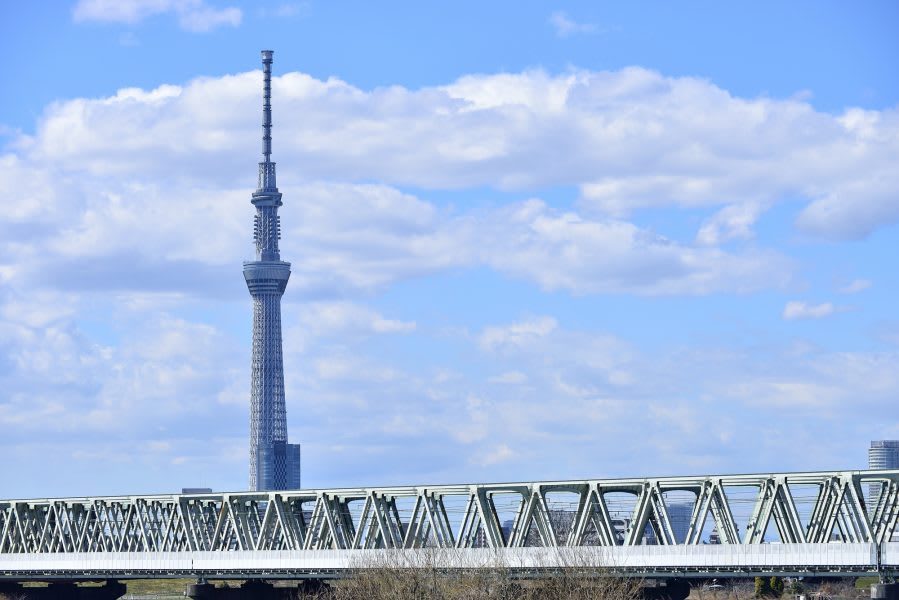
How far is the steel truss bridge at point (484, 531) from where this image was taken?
362 ft

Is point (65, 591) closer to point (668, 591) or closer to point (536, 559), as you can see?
point (536, 559)

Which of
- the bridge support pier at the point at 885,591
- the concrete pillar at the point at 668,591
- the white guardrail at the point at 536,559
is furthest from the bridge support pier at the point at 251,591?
the bridge support pier at the point at 885,591

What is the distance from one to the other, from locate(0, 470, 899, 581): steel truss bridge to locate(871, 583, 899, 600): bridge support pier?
4.12 ft

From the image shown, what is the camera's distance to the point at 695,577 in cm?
11675

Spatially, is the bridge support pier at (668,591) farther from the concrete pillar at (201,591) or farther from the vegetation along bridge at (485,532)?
the concrete pillar at (201,591)

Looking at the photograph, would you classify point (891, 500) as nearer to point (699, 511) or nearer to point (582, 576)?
point (699, 511)

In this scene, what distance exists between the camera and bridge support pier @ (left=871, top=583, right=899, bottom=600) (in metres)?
104

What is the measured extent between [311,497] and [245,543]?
35.0 ft

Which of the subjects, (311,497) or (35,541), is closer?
(311,497)

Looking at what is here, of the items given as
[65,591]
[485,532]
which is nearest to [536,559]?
[485,532]

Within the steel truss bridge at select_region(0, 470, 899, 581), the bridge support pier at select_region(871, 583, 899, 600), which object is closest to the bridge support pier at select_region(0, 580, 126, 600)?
the steel truss bridge at select_region(0, 470, 899, 581)

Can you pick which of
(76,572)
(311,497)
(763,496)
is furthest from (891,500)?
(76,572)

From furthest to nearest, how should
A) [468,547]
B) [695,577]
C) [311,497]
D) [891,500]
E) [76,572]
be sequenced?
[76,572], [311,497], [468,547], [695,577], [891,500]

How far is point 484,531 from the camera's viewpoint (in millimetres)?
130000
